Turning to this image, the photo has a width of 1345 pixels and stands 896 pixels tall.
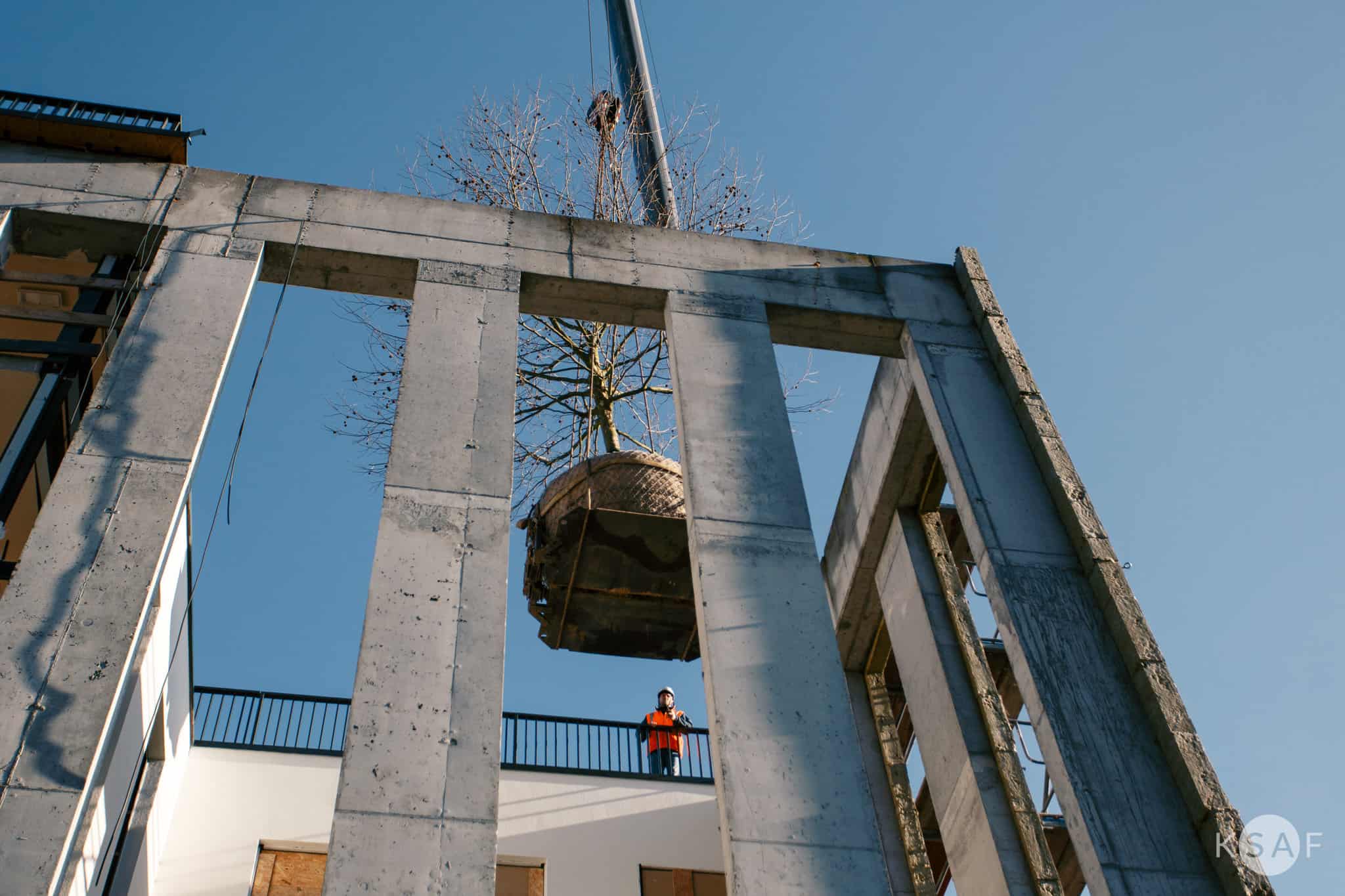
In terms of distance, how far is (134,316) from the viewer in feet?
27.9

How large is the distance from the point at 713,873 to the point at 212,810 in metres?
5.95

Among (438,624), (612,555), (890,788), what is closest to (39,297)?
(612,555)

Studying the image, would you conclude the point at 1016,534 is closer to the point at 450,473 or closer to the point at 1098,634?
the point at 1098,634

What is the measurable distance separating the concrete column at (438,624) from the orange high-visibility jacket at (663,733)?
9.53 metres

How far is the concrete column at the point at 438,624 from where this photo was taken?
604 centimetres

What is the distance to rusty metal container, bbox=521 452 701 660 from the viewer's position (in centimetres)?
962

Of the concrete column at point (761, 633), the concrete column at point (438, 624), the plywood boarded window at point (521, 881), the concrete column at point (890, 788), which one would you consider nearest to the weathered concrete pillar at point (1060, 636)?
the concrete column at point (761, 633)

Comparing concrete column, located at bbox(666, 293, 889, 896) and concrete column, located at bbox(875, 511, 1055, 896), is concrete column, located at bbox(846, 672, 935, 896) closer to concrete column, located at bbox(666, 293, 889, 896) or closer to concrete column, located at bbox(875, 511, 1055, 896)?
concrete column, located at bbox(875, 511, 1055, 896)

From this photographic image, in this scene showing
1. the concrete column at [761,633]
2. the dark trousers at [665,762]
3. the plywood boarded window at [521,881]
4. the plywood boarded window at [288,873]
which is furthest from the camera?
the dark trousers at [665,762]

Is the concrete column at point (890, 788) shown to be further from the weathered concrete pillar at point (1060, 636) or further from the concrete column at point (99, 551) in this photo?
the concrete column at point (99, 551)

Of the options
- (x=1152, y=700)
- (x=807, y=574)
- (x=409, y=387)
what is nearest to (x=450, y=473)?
(x=409, y=387)

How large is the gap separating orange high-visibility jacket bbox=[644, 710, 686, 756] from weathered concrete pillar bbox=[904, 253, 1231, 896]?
8.98 metres

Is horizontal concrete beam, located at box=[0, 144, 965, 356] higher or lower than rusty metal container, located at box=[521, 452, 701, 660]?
higher

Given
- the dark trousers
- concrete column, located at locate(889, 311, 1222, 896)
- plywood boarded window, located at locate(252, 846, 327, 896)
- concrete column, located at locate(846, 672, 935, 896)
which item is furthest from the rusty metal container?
the dark trousers
